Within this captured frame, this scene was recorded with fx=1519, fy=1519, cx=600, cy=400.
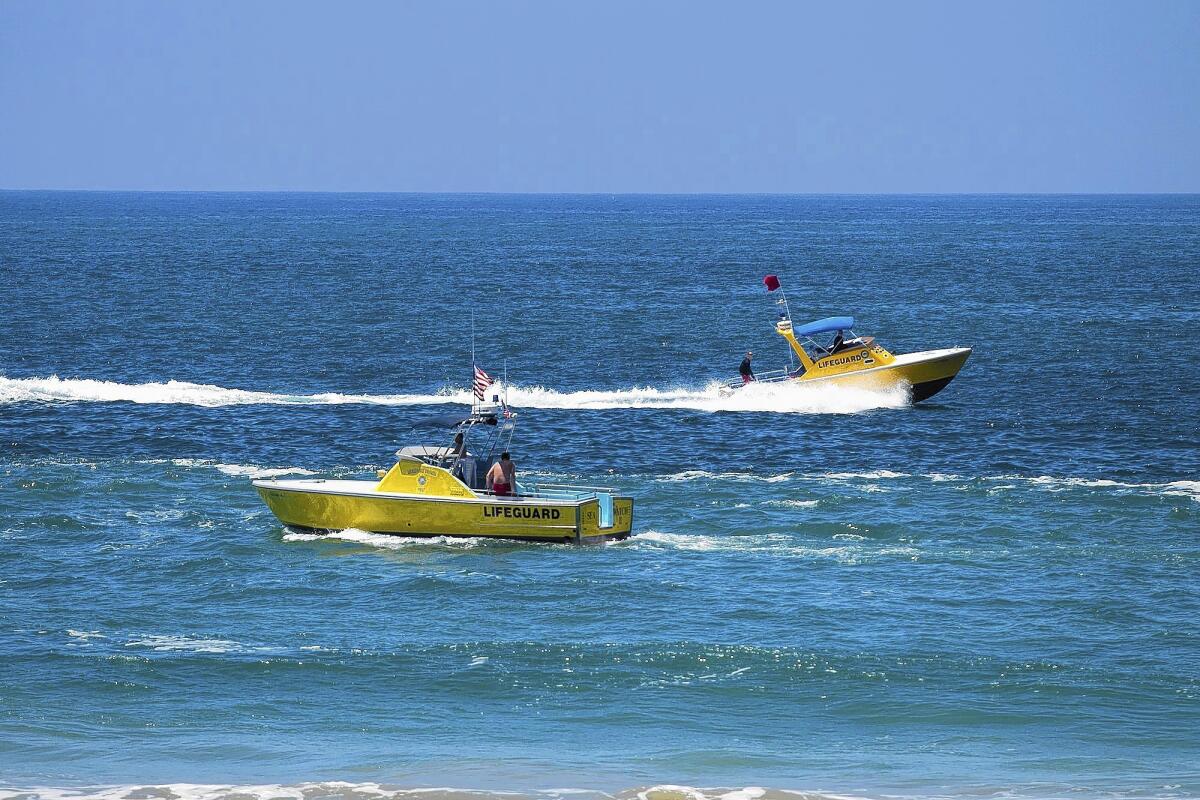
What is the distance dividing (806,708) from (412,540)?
12035 mm

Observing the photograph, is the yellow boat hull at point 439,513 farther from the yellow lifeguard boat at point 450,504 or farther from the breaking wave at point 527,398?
the breaking wave at point 527,398

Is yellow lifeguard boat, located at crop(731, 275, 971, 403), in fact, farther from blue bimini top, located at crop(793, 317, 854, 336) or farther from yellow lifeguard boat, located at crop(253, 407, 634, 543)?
yellow lifeguard boat, located at crop(253, 407, 634, 543)

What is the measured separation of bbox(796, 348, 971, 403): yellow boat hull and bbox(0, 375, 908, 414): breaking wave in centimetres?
29

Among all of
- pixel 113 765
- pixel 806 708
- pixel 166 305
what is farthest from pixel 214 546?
pixel 166 305

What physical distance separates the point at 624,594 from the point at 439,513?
5227mm

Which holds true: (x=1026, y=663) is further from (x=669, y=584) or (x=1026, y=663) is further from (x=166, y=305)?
(x=166, y=305)

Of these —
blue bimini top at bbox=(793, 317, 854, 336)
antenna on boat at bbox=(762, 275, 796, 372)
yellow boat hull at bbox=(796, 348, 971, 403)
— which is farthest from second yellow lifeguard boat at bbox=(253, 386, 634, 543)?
yellow boat hull at bbox=(796, 348, 971, 403)

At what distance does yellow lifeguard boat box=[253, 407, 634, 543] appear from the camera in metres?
32.8

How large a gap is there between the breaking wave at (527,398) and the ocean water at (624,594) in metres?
0.19

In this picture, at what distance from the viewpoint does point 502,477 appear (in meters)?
32.9

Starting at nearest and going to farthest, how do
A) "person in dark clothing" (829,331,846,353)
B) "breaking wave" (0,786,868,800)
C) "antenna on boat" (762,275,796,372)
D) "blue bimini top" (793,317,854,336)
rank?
"breaking wave" (0,786,868,800)
"blue bimini top" (793,317,854,336)
"person in dark clothing" (829,331,846,353)
"antenna on boat" (762,275,796,372)

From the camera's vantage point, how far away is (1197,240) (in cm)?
17450

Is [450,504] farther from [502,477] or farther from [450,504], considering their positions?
[502,477]

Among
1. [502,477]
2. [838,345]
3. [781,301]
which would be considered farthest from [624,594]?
[781,301]
